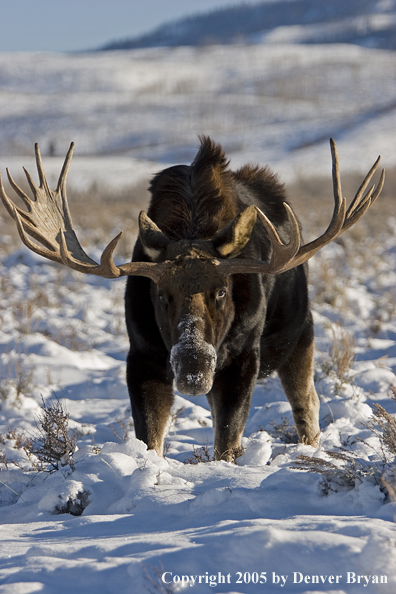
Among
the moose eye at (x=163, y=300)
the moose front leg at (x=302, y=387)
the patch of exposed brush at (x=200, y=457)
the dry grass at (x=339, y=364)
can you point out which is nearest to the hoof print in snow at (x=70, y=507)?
the patch of exposed brush at (x=200, y=457)

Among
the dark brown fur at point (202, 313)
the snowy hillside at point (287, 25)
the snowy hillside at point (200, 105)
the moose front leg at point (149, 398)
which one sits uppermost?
the snowy hillside at point (287, 25)

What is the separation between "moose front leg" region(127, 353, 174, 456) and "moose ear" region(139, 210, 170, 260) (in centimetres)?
67

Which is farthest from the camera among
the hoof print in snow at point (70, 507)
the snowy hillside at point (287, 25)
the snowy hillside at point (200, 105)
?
the snowy hillside at point (287, 25)

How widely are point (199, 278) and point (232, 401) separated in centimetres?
82

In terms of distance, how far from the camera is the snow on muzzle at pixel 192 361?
135 inches

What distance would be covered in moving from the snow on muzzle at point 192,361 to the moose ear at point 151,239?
58 cm

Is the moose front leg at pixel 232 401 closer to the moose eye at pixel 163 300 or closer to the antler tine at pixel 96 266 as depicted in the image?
the moose eye at pixel 163 300

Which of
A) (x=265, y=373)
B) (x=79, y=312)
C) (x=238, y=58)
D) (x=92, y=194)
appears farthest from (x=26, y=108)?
(x=265, y=373)

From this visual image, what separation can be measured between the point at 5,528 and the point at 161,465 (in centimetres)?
87

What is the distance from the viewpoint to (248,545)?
2.21 m

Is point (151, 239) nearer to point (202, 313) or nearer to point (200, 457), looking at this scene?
point (202, 313)

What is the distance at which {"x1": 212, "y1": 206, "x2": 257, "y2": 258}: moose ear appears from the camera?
388 cm

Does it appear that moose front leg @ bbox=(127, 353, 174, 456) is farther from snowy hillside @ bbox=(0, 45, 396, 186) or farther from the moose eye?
snowy hillside @ bbox=(0, 45, 396, 186)

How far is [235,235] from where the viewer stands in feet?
12.8
